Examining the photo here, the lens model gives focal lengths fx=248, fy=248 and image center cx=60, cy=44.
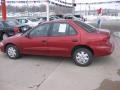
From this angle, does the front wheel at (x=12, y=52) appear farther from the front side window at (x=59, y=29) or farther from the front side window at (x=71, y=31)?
the front side window at (x=71, y=31)

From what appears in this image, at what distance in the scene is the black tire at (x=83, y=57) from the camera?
866cm

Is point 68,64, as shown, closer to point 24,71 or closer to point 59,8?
point 24,71

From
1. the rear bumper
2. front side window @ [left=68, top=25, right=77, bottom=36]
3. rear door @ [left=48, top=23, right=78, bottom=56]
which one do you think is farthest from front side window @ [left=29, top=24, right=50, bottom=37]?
the rear bumper

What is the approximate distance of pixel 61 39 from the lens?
895 cm

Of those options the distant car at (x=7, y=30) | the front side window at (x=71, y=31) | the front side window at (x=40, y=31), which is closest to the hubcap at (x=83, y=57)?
the front side window at (x=71, y=31)

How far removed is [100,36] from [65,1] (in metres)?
65.1

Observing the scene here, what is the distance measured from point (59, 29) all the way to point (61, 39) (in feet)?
1.34

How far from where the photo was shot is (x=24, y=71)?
823 centimetres

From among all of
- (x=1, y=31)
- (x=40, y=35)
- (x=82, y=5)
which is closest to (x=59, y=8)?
(x=82, y=5)

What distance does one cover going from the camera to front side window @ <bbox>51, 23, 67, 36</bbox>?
29.5ft

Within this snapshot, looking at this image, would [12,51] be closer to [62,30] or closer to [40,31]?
[40,31]

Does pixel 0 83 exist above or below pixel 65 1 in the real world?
below

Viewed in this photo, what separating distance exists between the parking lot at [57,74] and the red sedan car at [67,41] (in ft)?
1.40

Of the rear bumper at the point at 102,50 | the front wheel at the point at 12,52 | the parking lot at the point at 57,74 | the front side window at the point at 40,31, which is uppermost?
the front side window at the point at 40,31
